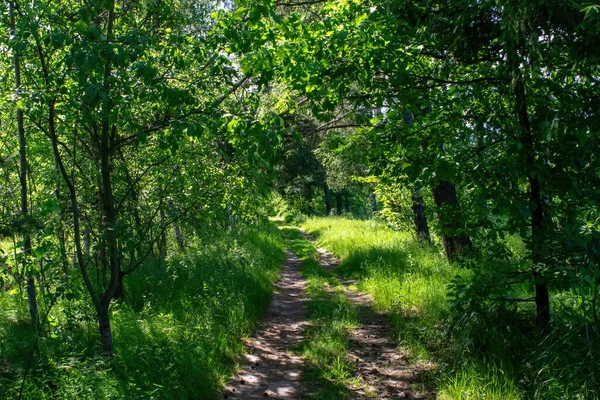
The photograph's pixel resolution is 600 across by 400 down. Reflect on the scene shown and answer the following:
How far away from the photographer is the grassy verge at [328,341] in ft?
17.0

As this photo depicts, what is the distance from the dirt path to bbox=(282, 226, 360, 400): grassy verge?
0.60ft

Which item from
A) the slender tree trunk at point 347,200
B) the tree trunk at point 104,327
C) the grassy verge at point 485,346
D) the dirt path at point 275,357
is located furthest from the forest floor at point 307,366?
the slender tree trunk at point 347,200

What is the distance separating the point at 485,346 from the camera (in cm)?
497

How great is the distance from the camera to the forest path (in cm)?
495

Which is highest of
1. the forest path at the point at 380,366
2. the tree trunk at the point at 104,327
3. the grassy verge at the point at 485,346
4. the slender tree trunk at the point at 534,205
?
the slender tree trunk at the point at 534,205

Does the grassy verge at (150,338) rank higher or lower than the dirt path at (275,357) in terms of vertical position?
higher

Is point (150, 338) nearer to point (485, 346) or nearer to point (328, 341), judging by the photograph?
point (328, 341)

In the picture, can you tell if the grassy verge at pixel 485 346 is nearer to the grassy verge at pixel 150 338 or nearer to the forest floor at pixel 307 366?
the forest floor at pixel 307 366

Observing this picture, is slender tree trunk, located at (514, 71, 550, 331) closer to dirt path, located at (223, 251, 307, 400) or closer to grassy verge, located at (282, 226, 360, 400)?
grassy verge, located at (282, 226, 360, 400)

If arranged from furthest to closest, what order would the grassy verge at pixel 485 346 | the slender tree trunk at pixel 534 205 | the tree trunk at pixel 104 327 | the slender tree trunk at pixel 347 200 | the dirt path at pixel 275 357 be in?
the slender tree trunk at pixel 347 200, the dirt path at pixel 275 357, the tree trunk at pixel 104 327, the slender tree trunk at pixel 534 205, the grassy verge at pixel 485 346

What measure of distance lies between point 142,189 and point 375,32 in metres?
4.19

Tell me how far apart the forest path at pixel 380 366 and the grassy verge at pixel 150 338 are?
1690 mm

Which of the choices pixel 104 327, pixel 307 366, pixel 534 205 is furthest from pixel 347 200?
pixel 104 327

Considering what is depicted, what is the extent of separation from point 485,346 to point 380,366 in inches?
53.6
